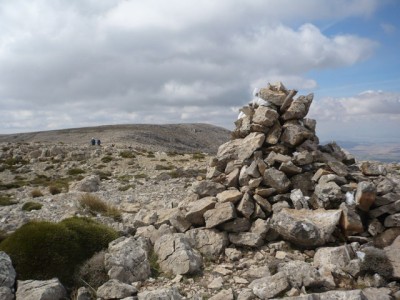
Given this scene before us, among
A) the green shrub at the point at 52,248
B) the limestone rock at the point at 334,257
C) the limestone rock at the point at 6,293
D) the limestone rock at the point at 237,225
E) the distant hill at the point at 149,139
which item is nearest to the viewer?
the limestone rock at the point at 6,293

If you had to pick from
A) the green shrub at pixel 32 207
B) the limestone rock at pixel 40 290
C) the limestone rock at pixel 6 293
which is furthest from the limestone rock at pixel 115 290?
the green shrub at pixel 32 207

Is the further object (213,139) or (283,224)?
(213,139)

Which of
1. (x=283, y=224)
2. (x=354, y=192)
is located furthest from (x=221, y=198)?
(x=354, y=192)

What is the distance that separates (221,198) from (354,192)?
478cm

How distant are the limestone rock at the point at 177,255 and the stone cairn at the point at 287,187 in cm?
143

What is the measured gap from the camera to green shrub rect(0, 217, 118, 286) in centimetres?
1076

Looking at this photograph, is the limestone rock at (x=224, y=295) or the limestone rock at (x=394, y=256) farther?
the limestone rock at (x=394, y=256)

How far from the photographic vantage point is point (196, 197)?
50.0ft

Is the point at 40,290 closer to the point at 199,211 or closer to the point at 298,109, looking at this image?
the point at 199,211

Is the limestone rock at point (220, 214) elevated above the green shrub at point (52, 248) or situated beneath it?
elevated above

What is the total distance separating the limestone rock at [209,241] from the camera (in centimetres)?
1248

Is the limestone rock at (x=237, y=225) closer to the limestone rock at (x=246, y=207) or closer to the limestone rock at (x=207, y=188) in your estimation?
the limestone rock at (x=246, y=207)

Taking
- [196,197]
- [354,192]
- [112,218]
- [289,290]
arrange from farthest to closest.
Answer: [112,218], [196,197], [354,192], [289,290]

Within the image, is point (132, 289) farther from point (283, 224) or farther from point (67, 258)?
point (283, 224)
